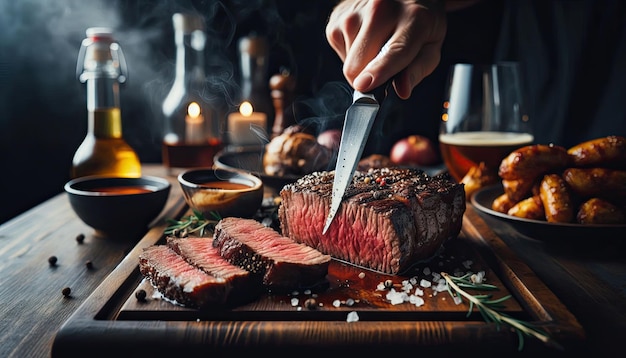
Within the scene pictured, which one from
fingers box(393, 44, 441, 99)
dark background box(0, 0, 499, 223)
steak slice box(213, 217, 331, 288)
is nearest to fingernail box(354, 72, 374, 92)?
fingers box(393, 44, 441, 99)

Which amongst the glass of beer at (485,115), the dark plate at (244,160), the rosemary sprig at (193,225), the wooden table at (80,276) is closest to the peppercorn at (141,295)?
the wooden table at (80,276)

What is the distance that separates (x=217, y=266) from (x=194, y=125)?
2009 millimetres

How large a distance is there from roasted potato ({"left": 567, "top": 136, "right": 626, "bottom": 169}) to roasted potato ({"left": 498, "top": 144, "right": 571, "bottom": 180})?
47 mm

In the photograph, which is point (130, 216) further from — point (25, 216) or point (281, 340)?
point (281, 340)

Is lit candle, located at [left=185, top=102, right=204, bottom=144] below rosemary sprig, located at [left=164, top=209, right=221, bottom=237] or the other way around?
the other way around

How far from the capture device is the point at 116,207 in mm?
2176

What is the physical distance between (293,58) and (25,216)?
8.12ft

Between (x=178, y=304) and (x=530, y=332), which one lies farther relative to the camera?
(x=178, y=304)

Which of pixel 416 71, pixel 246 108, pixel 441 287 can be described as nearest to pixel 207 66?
pixel 246 108

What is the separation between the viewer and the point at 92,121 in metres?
2.79

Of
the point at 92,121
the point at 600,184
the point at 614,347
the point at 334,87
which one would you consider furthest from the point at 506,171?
the point at 334,87

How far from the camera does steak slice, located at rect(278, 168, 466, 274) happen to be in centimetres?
180

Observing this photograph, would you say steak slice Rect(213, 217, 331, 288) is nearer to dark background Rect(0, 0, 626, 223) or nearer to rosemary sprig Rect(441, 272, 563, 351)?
rosemary sprig Rect(441, 272, 563, 351)

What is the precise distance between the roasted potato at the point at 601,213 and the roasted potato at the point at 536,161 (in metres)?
0.19
